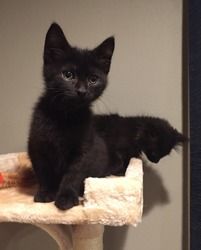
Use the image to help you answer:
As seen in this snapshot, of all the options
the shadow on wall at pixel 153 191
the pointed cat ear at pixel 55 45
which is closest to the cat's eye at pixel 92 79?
the pointed cat ear at pixel 55 45

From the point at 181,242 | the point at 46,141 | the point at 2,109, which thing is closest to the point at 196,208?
the point at 181,242

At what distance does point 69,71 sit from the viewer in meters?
1.05

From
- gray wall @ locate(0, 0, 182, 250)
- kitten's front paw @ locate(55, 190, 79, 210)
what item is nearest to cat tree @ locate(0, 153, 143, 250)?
kitten's front paw @ locate(55, 190, 79, 210)

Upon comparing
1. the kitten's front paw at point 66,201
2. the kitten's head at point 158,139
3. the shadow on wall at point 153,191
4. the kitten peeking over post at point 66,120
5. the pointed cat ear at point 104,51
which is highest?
the pointed cat ear at point 104,51

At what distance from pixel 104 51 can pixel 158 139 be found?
0.39m

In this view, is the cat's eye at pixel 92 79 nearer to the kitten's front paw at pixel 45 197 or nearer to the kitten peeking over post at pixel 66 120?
the kitten peeking over post at pixel 66 120

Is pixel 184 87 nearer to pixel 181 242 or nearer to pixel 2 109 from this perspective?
pixel 181 242

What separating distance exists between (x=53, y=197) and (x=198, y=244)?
644 mm

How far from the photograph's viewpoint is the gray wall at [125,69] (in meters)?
1.48

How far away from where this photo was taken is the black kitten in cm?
104

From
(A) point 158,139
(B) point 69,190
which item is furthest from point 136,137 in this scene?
(B) point 69,190

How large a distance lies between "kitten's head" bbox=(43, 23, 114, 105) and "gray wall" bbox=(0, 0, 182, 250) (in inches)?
17.2

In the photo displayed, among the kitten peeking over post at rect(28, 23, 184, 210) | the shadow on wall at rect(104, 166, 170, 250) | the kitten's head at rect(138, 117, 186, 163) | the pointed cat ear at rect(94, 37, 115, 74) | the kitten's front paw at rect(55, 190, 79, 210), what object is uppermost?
the pointed cat ear at rect(94, 37, 115, 74)

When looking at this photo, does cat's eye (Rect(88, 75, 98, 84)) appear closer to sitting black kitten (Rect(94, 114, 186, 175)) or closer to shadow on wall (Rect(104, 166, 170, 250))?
sitting black kitten (Rect(94, 114, 186, 175))
